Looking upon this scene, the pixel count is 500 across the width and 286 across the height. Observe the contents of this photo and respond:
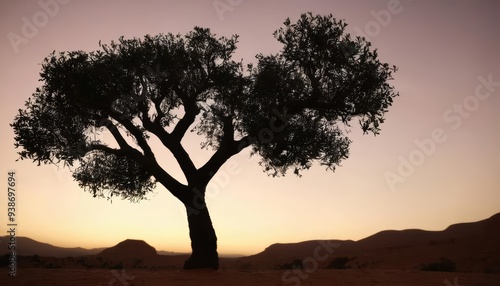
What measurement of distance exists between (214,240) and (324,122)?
7.94 m

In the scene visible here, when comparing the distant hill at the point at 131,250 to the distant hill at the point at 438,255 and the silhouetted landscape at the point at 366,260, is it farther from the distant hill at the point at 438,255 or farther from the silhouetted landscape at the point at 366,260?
the distant hill at the point at 438,255

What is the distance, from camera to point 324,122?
2216 centimetres

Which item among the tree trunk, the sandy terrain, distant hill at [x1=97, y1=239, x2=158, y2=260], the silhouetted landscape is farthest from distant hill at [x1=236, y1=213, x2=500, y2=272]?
distant hill at [x1=97, y1=239, x2=158, y2=260]

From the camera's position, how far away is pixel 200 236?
19.5 meters

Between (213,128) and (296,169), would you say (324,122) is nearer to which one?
(296,169)

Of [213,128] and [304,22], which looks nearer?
[304,22]

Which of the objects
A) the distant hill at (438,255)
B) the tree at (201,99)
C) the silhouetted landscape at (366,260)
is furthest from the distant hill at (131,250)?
the tree at (201,99)

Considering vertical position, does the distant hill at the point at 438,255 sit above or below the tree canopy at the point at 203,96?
below

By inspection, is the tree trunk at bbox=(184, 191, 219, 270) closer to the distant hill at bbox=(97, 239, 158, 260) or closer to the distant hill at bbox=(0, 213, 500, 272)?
the distant hill at bbox=(0, 213, 500, 272)

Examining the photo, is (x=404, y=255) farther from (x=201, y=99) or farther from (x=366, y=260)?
(x=201, y=99)

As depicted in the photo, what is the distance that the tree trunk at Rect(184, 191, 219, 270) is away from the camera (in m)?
19.4

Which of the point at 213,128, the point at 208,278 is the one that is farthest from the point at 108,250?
the point at 208,278

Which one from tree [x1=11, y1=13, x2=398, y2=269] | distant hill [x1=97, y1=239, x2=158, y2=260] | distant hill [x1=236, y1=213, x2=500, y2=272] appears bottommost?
distant hill [x1=236, y1=213, x2=500, y2=272]

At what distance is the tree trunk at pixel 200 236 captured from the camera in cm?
1938
